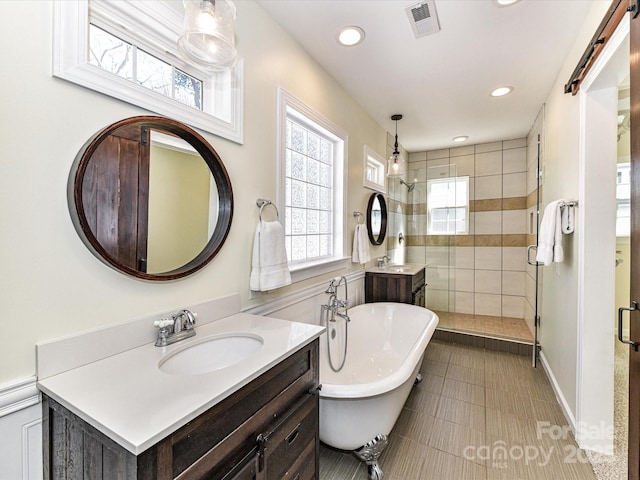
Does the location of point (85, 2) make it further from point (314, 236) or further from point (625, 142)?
point (625, 142)

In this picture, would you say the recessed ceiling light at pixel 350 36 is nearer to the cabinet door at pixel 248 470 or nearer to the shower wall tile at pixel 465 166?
the cabinet door at pixel 248 470

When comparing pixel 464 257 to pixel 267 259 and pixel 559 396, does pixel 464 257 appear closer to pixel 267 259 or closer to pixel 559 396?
pixel 559 396

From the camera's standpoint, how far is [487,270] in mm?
4148

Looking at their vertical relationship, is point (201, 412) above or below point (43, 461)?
above

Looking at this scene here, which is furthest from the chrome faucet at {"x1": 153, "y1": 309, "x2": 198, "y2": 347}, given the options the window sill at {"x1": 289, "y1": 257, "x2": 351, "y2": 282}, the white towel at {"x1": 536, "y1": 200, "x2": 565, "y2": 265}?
the white towel at {"x1": 536, "y1": 200, "x2": 565, "y2": 265}

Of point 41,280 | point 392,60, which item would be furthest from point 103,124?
point 392,60

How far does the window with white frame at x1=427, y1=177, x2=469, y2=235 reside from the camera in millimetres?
4172

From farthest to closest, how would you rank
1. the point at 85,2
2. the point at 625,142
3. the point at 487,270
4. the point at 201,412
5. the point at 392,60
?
the point at 487,270
the point at 625,142
the point at 392,60
the point at 85,2
the point at 201,412

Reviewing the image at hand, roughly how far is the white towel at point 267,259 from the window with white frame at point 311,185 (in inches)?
11.4

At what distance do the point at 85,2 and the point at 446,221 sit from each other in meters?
4.19

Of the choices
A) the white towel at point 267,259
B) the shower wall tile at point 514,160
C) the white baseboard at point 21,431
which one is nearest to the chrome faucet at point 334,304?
the white towel at point 267,259

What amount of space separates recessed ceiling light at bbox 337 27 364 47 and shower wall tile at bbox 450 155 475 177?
2.84 meters

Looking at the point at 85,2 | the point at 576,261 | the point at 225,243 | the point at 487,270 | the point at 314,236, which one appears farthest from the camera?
the point at 487,270

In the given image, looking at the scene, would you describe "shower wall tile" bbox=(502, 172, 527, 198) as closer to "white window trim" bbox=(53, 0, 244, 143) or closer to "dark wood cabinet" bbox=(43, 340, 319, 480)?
"white window trim" bbox=(53, 0, 244, 143)
